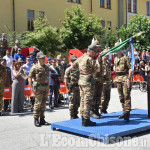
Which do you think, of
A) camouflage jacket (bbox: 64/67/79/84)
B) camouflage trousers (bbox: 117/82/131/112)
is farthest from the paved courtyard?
camouflage jacket (bbox: 64/67/79/84)

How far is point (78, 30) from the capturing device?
2450 cm

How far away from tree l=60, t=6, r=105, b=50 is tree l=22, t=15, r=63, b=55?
1636 millimetres

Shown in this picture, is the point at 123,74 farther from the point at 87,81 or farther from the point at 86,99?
the point at 86,99

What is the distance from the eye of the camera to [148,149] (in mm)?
5852

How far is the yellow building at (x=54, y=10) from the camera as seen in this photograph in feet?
79.9

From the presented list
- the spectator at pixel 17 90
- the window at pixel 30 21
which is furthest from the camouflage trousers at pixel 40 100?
the window at pixel 30 21

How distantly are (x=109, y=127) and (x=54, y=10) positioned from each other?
22491mm

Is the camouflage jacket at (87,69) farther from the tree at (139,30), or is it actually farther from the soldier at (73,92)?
the tree at (139,30)

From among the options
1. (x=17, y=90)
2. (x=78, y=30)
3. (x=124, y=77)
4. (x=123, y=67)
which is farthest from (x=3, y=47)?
(x=78, y=30)

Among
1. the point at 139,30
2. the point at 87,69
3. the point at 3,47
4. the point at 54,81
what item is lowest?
the point at 54,81

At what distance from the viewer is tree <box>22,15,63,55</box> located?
21.3 meters

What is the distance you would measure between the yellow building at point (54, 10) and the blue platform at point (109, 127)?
55.7ft

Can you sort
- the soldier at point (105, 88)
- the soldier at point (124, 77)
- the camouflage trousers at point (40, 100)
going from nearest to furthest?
Answer: the camouflage trousers at point (40, 100), the soldier at point (124, 77), the soldier at point (105, 88)

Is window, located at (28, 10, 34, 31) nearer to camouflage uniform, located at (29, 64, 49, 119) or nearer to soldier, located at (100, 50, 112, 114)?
soldier, located at (100, 50, 112, 114)
